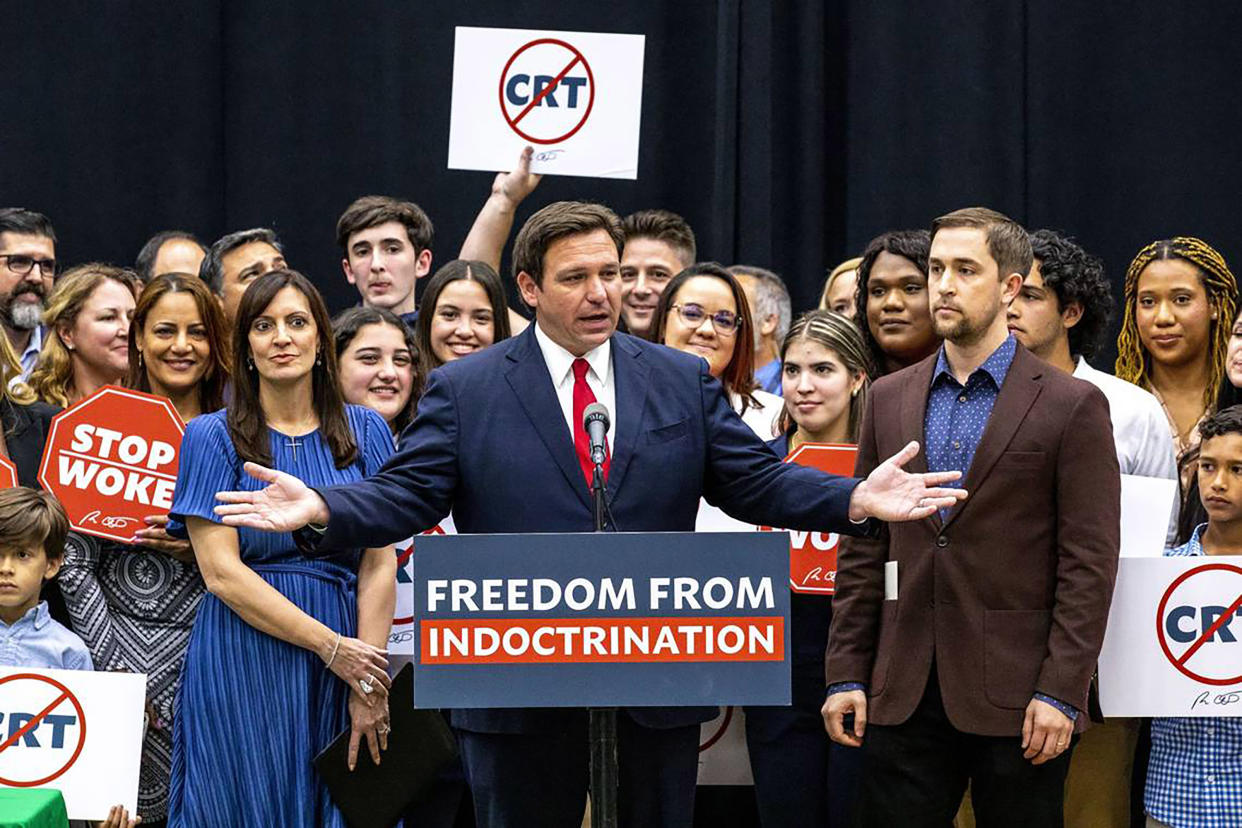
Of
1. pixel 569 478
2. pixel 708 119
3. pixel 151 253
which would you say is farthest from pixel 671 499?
pixel 708 119

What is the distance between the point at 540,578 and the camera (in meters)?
2.94

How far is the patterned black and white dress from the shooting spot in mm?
4410

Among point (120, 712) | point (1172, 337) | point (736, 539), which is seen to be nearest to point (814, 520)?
point (736, 539)

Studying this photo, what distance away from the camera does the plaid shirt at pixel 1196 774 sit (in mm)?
4098

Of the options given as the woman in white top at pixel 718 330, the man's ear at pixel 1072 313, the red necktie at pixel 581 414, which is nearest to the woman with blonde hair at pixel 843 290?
the woman in white top at pixel 718 330

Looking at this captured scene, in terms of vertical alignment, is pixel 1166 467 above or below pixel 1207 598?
above

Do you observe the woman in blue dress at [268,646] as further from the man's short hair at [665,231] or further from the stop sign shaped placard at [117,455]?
the man's short hair at [665,231]

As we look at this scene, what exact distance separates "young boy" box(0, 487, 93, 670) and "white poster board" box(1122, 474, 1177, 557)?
2.60 m

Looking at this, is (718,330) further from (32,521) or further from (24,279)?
(24,279)

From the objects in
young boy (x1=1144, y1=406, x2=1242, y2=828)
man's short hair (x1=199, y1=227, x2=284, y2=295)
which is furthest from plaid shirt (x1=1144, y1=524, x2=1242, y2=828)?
man's short hair (x1=199, y1=227, x2=284, y2=295)

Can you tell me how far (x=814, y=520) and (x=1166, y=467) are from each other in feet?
4.80

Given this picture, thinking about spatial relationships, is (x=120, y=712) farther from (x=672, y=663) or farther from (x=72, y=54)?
(x=72, y=54)

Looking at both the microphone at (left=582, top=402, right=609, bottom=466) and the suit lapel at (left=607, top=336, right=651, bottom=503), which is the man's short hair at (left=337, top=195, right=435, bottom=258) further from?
the microphone at (left=582, top=402, right=609, bottom=466)

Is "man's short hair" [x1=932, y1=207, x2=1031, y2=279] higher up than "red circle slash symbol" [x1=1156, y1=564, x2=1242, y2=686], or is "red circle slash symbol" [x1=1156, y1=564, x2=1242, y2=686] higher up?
"man's short hair" [x1=932, y1=207, x2=1031, y2=279]
